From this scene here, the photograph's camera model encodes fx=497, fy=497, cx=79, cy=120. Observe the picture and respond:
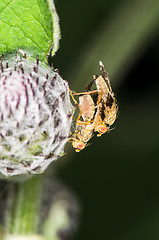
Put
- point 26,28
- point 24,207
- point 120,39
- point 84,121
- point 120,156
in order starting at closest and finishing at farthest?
point 26,28
point 84,121
point 24,207
point 120,39
point 120,156

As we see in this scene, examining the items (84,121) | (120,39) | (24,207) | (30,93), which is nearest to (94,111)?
(84,121)

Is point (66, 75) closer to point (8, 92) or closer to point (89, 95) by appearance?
point (89, 95)

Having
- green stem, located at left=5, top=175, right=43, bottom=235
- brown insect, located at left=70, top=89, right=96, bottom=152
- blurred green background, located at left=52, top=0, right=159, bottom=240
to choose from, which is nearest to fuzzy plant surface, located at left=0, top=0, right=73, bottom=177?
brown insect, located at left=70, top=89, right=96, bottom=152

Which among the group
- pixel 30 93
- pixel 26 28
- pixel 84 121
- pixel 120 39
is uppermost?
pixel 26 28

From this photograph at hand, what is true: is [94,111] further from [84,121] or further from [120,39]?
[120,39]

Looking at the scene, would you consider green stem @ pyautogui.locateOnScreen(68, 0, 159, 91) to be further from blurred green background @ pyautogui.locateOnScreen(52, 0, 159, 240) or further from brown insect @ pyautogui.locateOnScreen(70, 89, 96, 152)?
brown insect @ pyautogui.locateOnScreen(70, 89, 96, 152)

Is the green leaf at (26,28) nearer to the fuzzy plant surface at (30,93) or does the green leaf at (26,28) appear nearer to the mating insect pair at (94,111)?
the fuzzy plant surface at (30,93)
